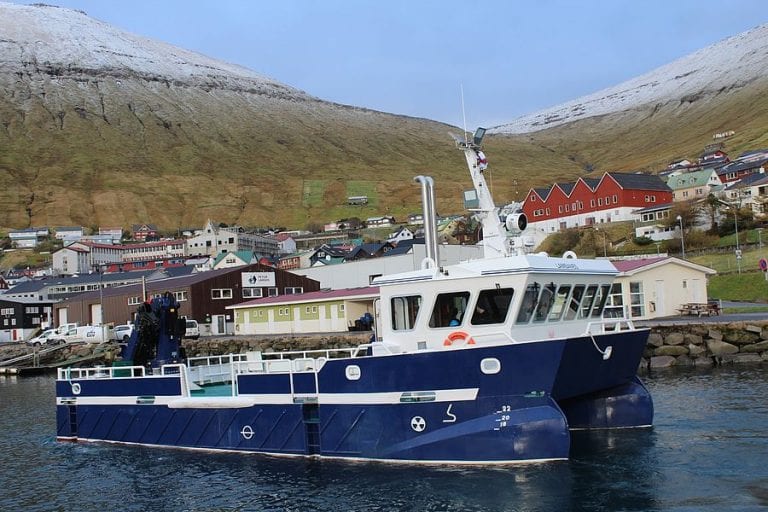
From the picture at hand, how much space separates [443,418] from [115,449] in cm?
1228

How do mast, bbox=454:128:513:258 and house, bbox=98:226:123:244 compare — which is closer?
mast, bbox=454:128:513:258

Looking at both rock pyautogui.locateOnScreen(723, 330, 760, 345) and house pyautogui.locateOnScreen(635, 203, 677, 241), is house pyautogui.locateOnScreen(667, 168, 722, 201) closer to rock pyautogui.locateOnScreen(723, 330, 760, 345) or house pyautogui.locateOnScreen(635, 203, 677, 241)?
house pyautogui.locateOnScreen(635, 203, 677, 241)

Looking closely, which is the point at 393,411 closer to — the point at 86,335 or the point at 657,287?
the point at 657,287

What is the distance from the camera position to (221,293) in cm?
6544

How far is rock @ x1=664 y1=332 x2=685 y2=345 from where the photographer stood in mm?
34562

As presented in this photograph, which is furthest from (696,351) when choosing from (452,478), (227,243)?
(227,243)

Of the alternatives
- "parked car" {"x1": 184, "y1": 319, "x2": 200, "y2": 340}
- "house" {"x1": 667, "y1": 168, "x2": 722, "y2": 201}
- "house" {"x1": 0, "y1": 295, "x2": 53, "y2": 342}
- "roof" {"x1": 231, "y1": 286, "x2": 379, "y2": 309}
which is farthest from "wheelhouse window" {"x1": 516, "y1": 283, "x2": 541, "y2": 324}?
"house" {"x1": 667, "y1": 168, "x2": 722, "y2": 201}

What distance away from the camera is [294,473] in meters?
18.7

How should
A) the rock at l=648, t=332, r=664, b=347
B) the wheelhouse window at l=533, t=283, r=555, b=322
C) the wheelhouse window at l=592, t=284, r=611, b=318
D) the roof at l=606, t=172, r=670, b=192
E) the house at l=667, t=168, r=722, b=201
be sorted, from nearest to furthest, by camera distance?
the wheelhouse window at l=533, t=283, r=555, b=322 < the wheelhouse window at l=592, t=284, r=611, b=318 < the rock at l=648, t=332, r=664, b=347 < the roof at l=606, t=172, r=670, b=192 < the house at l=667, t=168, r=722, b=201

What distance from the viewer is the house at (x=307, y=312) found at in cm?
5250

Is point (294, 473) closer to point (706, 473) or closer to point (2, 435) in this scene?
point (706, 473)

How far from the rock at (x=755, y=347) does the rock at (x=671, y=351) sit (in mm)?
2445

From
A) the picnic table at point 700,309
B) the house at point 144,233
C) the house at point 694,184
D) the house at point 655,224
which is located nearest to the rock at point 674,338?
the picnic table at point 700,309

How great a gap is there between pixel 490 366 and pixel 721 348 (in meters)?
21.2
